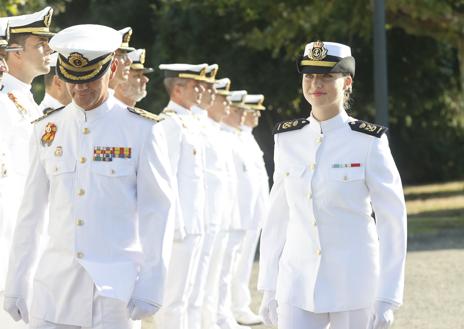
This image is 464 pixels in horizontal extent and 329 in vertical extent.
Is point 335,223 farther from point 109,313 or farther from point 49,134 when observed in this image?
point 49,134

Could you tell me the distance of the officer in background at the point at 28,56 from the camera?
732 cm

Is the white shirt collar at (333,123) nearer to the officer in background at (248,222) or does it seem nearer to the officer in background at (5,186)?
the officer in background at (5,186)

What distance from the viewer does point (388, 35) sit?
2766 cm

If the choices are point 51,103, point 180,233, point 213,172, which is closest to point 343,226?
point 51,103

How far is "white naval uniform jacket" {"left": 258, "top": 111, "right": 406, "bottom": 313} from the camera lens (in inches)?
228

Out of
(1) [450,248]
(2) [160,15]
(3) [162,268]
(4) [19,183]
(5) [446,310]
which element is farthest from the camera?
(2) [160,15]

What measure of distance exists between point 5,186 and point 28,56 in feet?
3.09

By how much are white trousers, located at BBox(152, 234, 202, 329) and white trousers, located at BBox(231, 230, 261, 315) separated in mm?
2349

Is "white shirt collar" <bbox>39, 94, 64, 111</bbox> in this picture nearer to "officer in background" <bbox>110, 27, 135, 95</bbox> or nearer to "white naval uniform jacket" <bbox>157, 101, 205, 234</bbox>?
"officer in background" <bbox>110, 27, 135, 95</bbox>

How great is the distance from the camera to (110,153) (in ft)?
18.1

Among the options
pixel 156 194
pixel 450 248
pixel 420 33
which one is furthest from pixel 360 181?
pixel 420 33

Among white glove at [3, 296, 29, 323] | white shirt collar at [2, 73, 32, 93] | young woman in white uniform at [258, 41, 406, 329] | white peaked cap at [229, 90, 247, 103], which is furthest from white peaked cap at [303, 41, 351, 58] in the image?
white peaked cap at [229, 90, 247, 103]

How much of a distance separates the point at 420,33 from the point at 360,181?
18217 millimetres

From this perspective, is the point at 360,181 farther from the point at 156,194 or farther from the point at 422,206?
the point at 422,206
